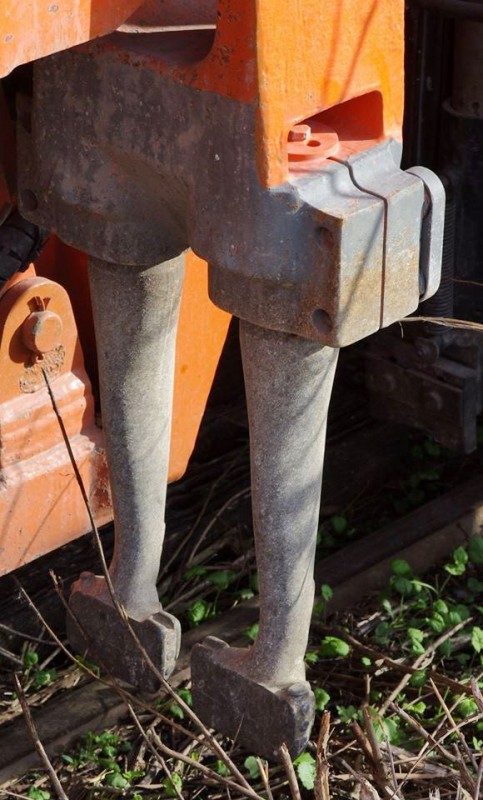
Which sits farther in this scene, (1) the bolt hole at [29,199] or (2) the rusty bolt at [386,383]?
(2) the rusty bolt at [386,383]

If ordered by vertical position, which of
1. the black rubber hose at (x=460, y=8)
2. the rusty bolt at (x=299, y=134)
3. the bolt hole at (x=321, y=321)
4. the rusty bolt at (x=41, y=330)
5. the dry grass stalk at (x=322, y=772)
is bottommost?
the dry grass stalk at (x=322, y=772)

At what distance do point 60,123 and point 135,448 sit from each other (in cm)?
61

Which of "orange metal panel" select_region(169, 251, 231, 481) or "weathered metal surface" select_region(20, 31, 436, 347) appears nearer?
"weathered metal surface" select_region(20, 31, 436, 347)

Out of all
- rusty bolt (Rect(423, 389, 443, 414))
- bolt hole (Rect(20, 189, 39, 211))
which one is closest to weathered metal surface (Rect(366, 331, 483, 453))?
rusty bolt (Rect(423, 389, 443, 414))

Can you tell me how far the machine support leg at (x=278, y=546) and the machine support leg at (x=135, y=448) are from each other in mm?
157

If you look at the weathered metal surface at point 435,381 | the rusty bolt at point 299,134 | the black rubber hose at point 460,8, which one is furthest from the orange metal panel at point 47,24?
the weathered metal surface at point 435,381

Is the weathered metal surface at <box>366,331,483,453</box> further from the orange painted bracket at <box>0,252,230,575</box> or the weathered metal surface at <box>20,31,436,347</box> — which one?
the weathered metal surface at <box>20,31,436,347</box>

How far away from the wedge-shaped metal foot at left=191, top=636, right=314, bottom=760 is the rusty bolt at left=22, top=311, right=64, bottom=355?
63 centimetres

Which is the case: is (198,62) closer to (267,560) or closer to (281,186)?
(281,186)

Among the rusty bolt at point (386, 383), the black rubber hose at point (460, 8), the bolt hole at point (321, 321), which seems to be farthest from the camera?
the rusty bolt at point (386, 383)

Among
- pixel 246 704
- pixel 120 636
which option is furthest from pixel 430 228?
pixel 120 636

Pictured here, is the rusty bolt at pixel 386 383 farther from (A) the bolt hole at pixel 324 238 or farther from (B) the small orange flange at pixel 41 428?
(A) the bolt hole at pixel 324 238

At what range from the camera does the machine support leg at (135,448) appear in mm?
2350

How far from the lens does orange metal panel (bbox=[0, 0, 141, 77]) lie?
176cm
